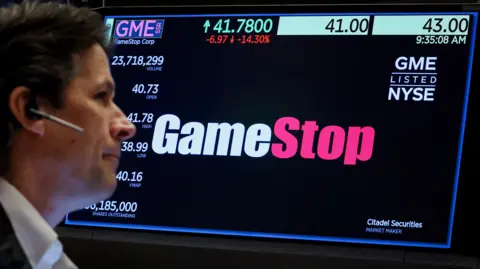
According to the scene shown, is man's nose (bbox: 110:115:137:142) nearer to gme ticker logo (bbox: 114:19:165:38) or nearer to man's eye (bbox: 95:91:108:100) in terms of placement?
man's eye (bbox: 95:91:108:100)

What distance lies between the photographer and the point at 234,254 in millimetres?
1897

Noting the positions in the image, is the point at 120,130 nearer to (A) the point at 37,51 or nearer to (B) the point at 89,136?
(B) the point at 89,136

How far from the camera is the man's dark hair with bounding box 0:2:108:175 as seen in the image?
Answer: 114 cm

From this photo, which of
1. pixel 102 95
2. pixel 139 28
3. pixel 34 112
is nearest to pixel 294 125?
pixel 139 28

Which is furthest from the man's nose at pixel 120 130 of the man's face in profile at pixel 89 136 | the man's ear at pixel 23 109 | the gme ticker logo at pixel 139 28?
the gme ticker logo at pixel 139 28

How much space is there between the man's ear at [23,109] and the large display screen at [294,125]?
0.82 metres

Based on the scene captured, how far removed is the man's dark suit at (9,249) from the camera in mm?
1043

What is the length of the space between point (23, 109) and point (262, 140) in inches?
33.5

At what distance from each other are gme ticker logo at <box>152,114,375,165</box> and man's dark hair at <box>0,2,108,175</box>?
2.47 ft

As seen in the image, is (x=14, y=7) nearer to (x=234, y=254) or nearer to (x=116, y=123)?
(x=116, y=123)

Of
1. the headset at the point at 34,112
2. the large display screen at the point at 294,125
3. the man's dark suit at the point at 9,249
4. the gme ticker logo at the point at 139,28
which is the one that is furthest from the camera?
the gme ticker logo at the point at 139,28

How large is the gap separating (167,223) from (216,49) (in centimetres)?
40

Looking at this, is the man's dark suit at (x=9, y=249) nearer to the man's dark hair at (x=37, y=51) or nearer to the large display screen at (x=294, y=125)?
the man's dark hair at (x=37, y=51)

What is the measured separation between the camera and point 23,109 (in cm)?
114
